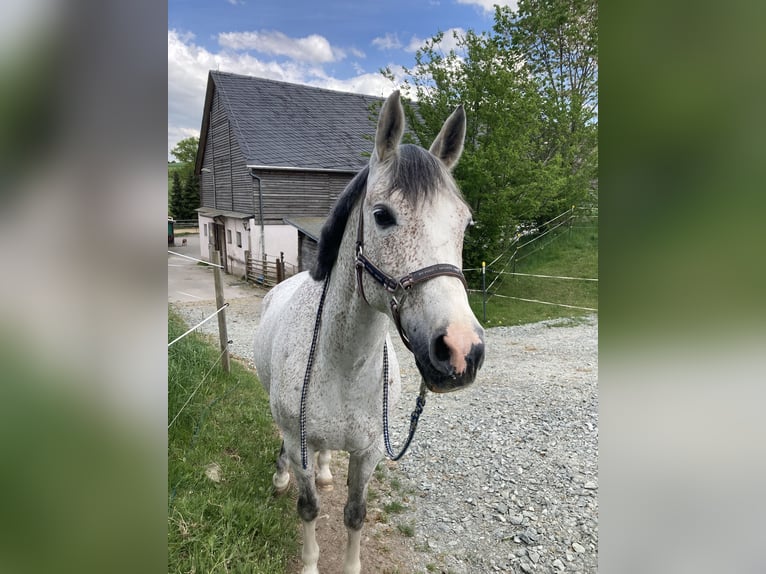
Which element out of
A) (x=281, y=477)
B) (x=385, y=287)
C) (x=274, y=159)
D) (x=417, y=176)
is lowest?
(x=281, y=477)

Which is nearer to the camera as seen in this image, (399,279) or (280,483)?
(399,279)

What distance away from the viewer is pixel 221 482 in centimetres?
273

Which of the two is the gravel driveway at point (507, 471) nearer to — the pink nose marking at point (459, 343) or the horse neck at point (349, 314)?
the horse neck at point (349, 314)

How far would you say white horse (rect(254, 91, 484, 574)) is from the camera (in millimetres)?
1109

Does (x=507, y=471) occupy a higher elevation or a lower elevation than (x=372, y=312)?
lower

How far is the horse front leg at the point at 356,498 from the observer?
2.03 m

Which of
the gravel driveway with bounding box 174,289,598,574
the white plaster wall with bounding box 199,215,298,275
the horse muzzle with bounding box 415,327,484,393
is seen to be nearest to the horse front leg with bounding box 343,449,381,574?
the gravel driveway with bounding box 174,289,598,574

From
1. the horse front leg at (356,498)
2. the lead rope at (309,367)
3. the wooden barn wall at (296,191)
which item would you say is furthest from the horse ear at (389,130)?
the wooden barn wall at (296,191)

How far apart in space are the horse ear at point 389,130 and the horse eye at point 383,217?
230 mm

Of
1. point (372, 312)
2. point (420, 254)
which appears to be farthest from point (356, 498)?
point (420, 254)

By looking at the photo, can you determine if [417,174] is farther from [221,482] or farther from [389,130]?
[221,482]

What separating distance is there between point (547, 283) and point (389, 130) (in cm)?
1084
